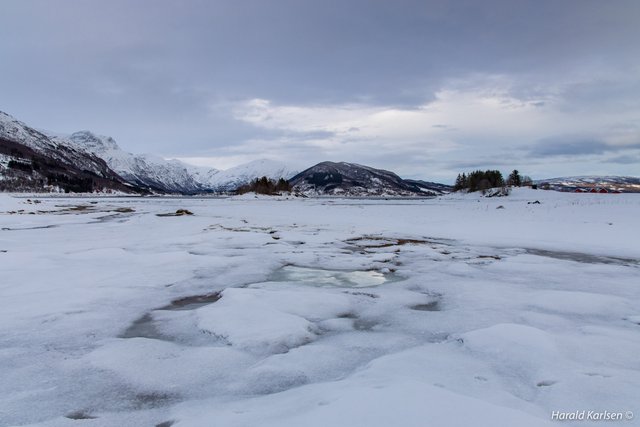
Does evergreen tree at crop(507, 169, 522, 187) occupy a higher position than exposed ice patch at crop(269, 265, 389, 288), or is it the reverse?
evergreen tree at crop(507, 169, 522, 187)

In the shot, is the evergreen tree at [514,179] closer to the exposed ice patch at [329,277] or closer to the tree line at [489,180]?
the tree line at [489,180]

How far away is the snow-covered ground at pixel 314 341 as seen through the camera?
343 cm

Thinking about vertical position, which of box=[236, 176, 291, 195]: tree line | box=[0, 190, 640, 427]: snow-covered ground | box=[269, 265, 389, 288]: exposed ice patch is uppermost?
box=[236, 176, 291, 195]: tree line

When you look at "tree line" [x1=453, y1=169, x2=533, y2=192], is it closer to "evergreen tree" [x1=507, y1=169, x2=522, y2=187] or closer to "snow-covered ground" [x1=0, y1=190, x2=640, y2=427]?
"evergreen tree" [x1=507, y1=169, x2=522, y2=187]

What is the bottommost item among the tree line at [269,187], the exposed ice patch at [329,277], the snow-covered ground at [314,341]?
the exposed ice patch at [329,277]

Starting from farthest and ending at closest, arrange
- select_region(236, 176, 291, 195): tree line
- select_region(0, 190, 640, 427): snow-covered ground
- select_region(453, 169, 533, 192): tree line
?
select_region(236, 176, 291, 195): tree line → select_region(453, 169, 533, 192): tree line → select_region(0, 190, 640, 427): snow-covered ground

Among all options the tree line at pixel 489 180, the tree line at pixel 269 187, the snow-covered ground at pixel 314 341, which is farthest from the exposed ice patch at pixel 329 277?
the tree line at pixel 269 187

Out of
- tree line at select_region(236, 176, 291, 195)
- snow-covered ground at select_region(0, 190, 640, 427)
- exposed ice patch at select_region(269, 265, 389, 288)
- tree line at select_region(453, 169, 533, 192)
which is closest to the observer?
snow-covered ground at select_region(0, 190, 640, 427)

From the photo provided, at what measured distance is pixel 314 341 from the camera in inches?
210

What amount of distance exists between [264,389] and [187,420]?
33.7 inches

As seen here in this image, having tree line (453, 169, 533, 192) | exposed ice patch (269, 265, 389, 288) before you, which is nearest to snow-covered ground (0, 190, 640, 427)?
exposed ice patch (269, 265, 389, 288)

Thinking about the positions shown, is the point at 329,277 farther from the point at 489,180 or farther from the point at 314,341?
the point at 489,180

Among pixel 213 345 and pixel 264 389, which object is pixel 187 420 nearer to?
pixel 264 389

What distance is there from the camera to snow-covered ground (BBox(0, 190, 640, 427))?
11.3 ft
